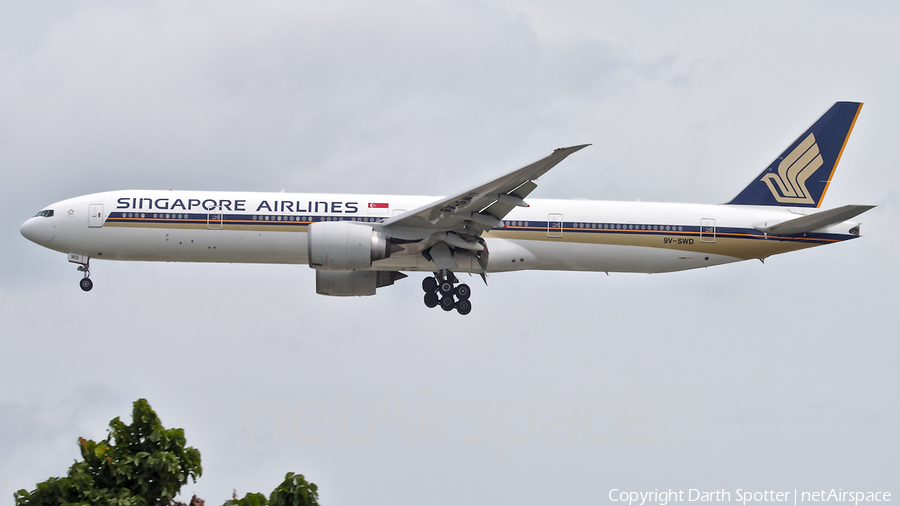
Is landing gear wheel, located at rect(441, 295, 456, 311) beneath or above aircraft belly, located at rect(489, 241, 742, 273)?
beneath

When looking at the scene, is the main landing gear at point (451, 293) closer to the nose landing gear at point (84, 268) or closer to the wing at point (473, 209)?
the wing at point (473, 209)

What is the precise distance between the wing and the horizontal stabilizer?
31.0 feet

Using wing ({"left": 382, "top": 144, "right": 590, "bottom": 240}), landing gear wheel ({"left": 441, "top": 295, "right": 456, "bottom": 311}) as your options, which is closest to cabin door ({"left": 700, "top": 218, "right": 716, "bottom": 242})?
wing ({"left": 382, "top": 144, "right": 590, "bottom": 240})

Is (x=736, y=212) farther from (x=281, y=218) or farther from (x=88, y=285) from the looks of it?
(x=88, y=285)

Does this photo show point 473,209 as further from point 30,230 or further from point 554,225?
point 30,230

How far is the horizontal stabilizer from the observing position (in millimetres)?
33344

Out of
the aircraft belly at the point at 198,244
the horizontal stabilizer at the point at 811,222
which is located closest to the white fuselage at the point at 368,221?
the aircraft belly at the point at 198,244

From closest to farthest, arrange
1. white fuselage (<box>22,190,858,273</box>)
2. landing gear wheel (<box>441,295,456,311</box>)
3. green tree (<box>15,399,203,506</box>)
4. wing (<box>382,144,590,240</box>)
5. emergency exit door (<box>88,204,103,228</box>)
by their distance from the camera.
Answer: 1. green tree (<box>15,399,203,506</box>)
2. wing (<box>382,144,590,240</box>)
3. white fuselage (<box>22,190,858,273</box>)
4. emergency exit door (<box>88,204,103,228</box>)
5. landing gear wheel (<box>441,295,456,311</box>)

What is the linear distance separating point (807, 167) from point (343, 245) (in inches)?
686

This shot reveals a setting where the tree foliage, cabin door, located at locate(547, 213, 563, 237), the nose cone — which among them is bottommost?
the tree foliage

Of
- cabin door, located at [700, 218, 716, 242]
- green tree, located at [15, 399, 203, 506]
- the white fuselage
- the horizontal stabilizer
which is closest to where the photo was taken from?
green tree, located at [15, 399, 203, 506]

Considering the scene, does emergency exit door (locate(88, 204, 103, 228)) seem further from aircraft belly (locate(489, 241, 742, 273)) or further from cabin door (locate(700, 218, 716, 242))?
cabin door (locate(700, 218, 716, 242))

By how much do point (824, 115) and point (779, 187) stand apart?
343 cm

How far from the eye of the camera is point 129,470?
25.0m
